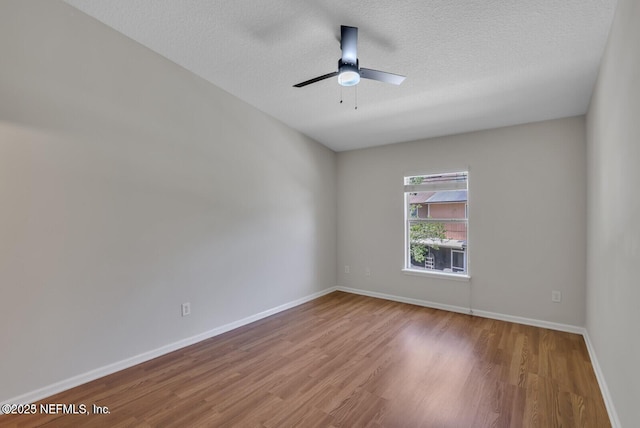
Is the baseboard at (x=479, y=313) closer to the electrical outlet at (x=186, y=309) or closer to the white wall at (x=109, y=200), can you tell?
the white wall at (x=109, y=200)

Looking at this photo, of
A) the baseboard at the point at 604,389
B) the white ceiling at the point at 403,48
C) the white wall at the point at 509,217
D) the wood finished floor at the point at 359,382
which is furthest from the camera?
the white wall at the point at 509,217

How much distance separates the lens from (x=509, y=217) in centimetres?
371

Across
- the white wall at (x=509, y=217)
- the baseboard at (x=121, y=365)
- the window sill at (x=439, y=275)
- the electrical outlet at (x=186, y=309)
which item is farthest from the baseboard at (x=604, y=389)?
the electrical outlet at (x=186, y=309)

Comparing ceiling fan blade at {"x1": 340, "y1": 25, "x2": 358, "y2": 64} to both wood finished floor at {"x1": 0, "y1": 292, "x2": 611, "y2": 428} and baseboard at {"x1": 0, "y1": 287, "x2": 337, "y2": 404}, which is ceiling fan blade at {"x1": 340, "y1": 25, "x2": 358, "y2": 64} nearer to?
wood finished floor at {"x1": 0, "y1": 292, "x2": 611, "y2": 428}

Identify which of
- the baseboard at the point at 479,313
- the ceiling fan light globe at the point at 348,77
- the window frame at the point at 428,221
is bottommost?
the baseboard at the point at 479,313

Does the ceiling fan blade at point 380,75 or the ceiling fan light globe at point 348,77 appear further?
the ceiling fan blade at point 380,75

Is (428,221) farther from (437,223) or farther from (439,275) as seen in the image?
(439,275)

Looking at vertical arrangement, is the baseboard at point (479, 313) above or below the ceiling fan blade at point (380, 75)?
below

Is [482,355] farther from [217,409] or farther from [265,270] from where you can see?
[265,270]

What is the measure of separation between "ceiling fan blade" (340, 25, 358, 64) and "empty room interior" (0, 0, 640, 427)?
2cm

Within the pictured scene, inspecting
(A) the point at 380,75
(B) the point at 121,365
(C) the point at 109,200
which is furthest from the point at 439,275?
(C) the point at 109,200

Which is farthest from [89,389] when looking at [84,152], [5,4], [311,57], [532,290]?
[532,290]

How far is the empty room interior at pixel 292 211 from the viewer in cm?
200

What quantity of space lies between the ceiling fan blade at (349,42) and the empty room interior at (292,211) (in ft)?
0.05
